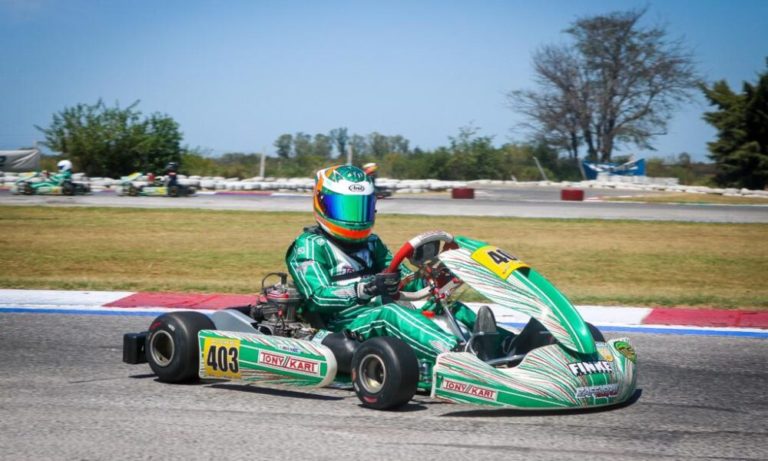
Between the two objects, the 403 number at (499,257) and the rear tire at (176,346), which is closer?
the 403 number at (499,257)

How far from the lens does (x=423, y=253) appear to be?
17.1 ft

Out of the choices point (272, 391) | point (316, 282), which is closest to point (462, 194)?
point (316, 282)

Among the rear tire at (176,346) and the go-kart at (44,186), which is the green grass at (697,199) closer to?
the go-kart at (44,186)

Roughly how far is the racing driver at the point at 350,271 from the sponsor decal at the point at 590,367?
59 centimetres

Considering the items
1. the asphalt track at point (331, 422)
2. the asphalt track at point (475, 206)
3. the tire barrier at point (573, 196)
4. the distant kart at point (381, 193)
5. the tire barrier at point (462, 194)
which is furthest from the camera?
the tire barrier at point (462, 194)

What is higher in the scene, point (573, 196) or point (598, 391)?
point (573, 196)

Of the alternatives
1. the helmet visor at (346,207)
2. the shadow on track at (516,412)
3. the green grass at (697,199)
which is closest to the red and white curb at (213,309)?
the helmet visor at (346,207)

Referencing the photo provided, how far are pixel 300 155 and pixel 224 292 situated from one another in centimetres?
2726

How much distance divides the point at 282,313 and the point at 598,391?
1915 mm

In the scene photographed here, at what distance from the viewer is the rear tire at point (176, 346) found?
5.37m

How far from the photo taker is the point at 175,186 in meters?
25.6

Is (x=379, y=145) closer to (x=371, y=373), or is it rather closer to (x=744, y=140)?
(x=744, y=140)

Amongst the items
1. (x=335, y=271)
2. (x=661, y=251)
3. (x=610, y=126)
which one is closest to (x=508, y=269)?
(x=335, y=271)

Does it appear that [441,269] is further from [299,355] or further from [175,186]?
[175,186]
